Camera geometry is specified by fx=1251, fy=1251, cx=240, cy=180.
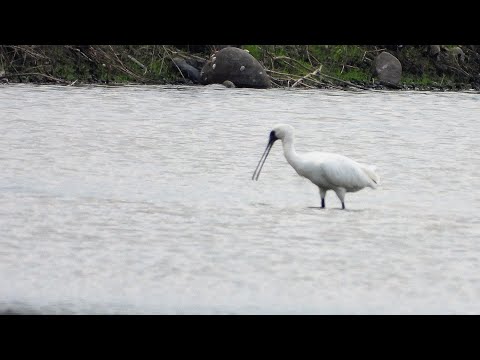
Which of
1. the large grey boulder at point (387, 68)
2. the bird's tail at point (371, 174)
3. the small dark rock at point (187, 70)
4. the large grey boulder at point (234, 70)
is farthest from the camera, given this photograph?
the large grey boulder at point (387, 68)

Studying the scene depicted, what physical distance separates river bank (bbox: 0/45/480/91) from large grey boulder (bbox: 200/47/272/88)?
520mm

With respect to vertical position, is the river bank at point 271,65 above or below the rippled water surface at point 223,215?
below

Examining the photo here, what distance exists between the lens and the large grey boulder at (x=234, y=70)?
2358 centimetres

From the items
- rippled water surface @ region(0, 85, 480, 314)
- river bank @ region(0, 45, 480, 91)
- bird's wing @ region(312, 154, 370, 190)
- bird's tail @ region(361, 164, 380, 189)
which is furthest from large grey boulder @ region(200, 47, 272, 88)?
bird's wing @ region(312, 154, 370, 190)

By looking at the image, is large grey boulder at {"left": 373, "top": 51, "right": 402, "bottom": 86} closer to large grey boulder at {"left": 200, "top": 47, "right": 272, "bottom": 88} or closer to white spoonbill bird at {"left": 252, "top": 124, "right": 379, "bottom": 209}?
large grey boulder at {"left": 200, "top": 47, "right": 272, "bottom": 88}

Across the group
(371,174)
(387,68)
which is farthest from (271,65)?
(371,174)

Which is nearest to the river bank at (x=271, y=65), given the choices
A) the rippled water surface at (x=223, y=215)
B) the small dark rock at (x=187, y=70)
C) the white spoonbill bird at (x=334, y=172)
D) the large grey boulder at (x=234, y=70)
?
the small dark rock at (x=187, y=70)

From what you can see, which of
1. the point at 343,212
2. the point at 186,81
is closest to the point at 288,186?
A: the point at 343,212

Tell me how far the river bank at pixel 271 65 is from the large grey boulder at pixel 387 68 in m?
0.12

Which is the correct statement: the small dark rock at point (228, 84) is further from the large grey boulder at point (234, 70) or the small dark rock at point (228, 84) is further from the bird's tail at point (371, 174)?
the bird's tail at point (371, 174)

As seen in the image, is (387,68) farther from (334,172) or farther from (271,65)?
(334,172)

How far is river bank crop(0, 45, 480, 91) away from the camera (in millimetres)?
23766

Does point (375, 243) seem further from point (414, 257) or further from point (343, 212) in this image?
point (343, 212)

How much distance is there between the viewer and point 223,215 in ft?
35.6
